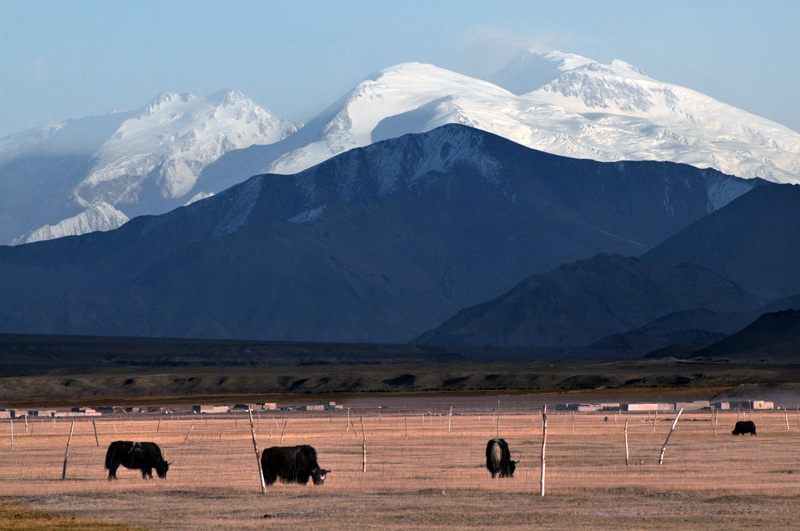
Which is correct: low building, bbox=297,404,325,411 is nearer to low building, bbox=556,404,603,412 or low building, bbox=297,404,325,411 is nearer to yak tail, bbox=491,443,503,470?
low building, bbox=556,404,603,412

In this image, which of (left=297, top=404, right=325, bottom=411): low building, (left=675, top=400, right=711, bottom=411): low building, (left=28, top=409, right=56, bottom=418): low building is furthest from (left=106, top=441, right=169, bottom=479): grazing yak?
(left=297, top=404, right=325, bottom=411): low building

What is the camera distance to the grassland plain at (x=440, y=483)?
1281 inches

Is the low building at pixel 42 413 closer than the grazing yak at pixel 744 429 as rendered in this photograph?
No

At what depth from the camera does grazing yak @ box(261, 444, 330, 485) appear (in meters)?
41.2

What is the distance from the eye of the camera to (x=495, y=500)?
36.5 metres

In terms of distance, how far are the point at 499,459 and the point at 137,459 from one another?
41.0 feet

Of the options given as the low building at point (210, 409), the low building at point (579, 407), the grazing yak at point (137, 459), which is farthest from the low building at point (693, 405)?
the grazing yak at point (137, 459)

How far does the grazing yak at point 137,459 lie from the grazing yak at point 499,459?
1108 cm

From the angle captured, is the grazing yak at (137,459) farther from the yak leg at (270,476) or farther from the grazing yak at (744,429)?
the grazing yak at (744,429)

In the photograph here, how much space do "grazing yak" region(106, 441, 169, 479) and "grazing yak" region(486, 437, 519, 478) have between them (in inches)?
436

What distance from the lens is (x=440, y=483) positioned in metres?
41.9

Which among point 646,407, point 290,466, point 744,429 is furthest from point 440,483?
point 646,407

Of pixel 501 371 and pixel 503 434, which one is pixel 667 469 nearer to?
pixel 503 434

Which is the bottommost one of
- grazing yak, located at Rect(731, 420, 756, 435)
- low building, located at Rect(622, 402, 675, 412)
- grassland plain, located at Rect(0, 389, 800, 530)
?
grassland plain, located at Rect(0, 389, 800, 530)
